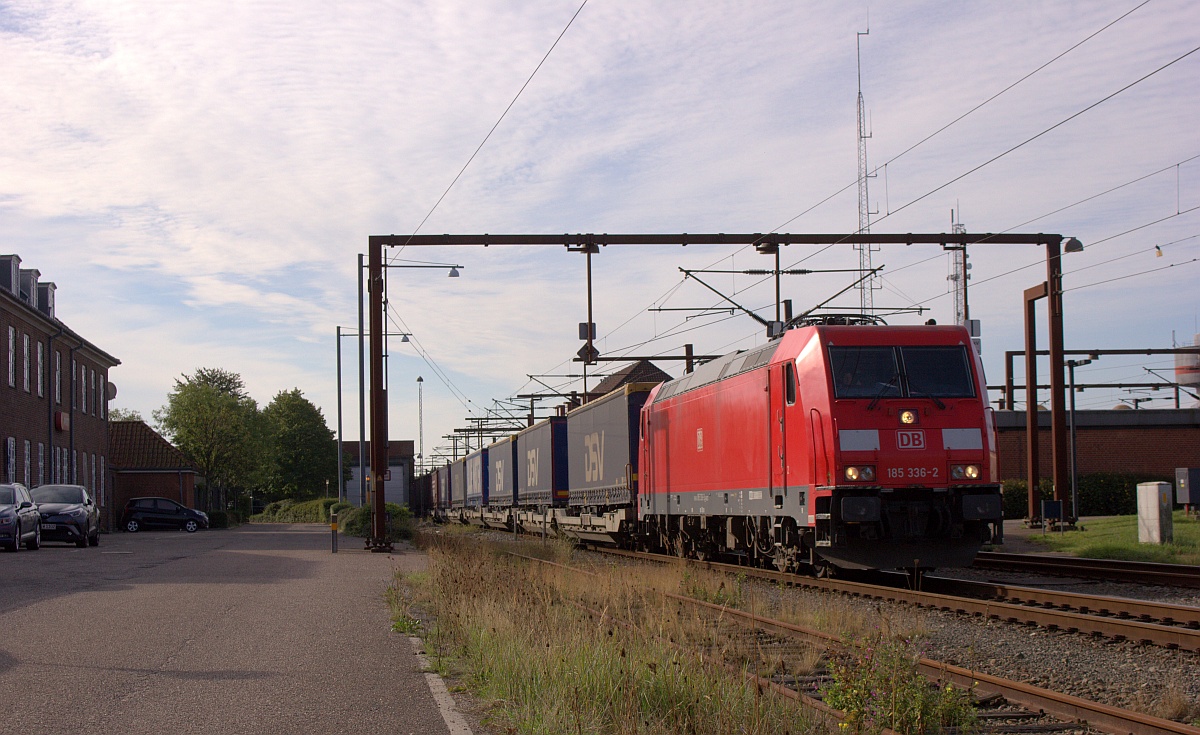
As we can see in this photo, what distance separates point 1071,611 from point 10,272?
39.0m

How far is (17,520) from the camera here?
24.8m

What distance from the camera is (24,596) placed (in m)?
14.7

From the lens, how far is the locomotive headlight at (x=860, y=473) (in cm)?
1398

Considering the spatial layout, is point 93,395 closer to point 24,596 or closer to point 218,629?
point 24,596

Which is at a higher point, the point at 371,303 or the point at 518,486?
the point at 371,303

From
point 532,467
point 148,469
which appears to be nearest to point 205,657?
point 532,467

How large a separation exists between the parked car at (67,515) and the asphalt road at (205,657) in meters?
11.2

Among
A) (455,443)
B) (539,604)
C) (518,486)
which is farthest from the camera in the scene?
(455,443)

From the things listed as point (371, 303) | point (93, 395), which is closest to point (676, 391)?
point (371, 303)

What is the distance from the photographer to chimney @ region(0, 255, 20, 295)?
4044 cm

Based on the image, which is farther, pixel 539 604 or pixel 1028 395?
pixel 1028 395

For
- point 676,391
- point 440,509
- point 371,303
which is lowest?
point 440,509

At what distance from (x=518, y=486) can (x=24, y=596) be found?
22393 millimetres

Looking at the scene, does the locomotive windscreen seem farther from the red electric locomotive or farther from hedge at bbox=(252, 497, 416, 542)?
hedge at bbox=(252, 497, 416, 542)
